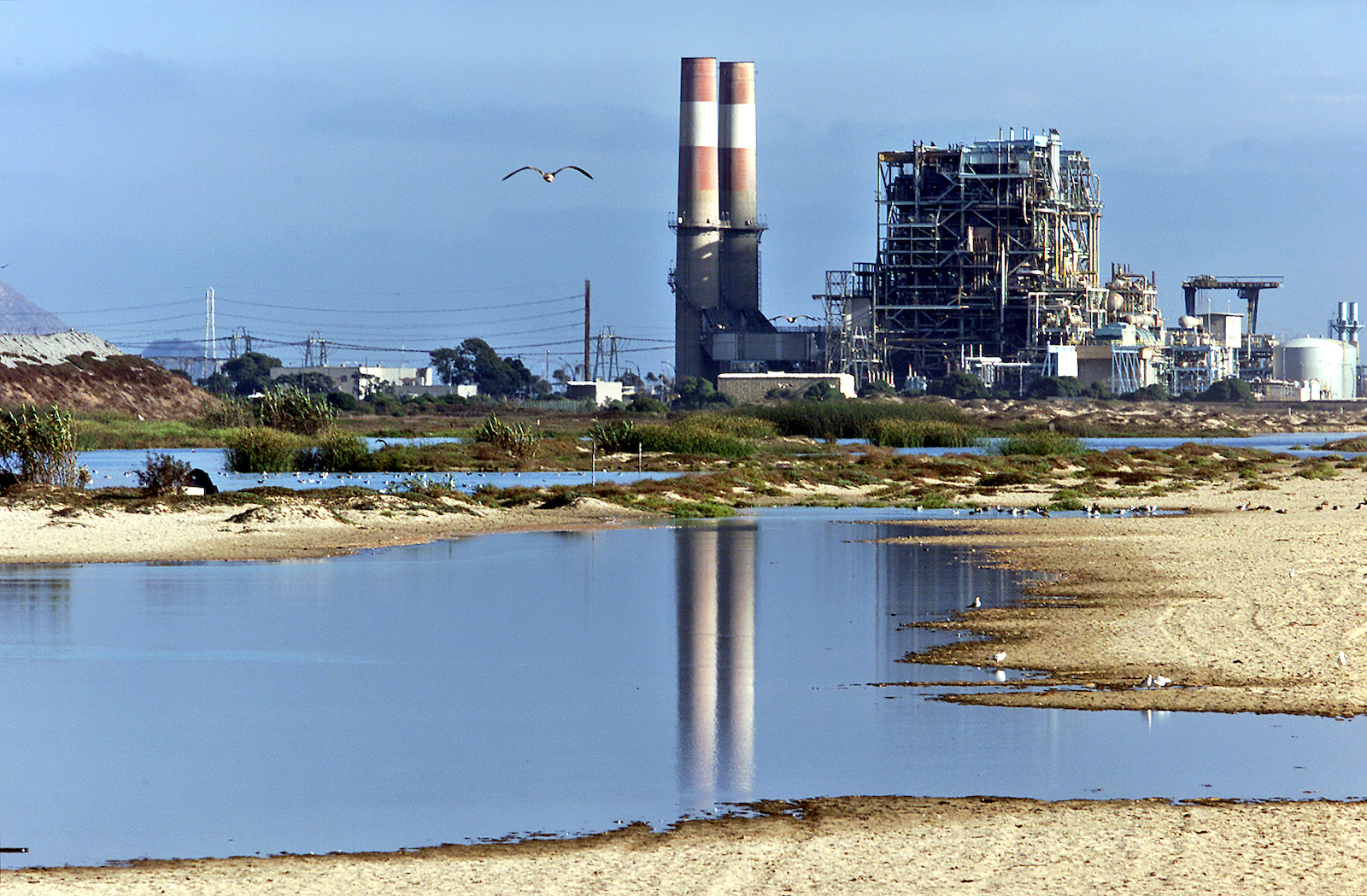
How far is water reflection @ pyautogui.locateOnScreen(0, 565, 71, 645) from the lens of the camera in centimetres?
1945

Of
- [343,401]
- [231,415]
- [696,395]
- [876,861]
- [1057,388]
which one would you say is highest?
[1057,388]

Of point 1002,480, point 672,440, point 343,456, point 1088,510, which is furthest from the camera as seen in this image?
point 672,440

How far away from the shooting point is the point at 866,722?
1448 cm

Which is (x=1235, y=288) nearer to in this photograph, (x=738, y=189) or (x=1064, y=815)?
(x=738, y=189)

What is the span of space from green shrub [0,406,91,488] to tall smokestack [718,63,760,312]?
3694 inches

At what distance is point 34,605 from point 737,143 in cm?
11328

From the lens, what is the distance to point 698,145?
426 feet

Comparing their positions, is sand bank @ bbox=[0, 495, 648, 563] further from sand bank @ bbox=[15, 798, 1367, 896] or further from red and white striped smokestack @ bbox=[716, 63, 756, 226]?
red and white striped smokestack @ bbox=[716, 63, 756, 226]

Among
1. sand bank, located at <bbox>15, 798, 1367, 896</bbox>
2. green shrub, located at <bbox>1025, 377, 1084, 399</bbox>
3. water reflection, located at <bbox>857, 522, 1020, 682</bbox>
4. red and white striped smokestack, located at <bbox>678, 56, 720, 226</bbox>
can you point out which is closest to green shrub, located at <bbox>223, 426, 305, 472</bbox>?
water reflection, located at <bbox>857, 522, 1020, 682</bbox>

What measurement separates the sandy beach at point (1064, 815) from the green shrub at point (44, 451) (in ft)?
22.8

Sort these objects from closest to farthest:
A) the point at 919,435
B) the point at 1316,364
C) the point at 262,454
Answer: the point at 262,454 < the point at 919,435 < the point at 1316,364

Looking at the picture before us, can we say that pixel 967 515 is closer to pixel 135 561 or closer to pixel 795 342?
pixel 135 561

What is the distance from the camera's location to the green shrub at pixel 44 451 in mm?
39250

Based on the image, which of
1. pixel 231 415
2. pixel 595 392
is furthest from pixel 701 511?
pixel 595 392
